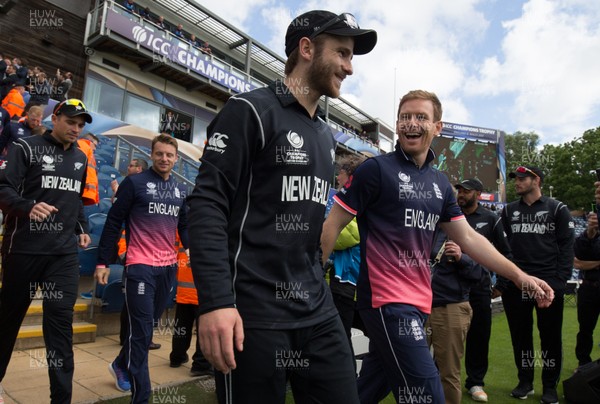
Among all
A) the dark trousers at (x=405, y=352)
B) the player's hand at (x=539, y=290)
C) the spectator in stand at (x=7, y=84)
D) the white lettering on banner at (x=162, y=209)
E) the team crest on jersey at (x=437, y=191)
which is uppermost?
the spectator in stand at (x=7, y=84)

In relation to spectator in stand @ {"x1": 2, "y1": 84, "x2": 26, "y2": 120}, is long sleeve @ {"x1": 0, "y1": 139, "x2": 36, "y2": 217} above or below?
below

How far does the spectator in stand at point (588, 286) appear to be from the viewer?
5328mm

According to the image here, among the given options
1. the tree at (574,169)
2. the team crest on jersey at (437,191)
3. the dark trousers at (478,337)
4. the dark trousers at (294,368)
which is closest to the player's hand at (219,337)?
the dark trousers at (294,368)

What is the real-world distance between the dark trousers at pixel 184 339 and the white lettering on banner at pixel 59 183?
6.76ft

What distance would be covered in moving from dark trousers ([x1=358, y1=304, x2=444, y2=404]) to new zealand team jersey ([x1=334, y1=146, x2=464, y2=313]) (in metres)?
0.08

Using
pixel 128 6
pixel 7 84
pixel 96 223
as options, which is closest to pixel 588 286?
pixel 96 223

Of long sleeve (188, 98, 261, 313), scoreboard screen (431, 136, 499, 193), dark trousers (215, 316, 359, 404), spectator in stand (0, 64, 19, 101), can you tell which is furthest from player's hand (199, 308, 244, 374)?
scoreboard screen (431, 136, 499, 193)

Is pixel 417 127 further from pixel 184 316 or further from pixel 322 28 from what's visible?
pixel 184 316

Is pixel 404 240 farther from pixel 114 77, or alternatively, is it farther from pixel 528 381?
pixel 114 77

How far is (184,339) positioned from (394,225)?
3.58 meters

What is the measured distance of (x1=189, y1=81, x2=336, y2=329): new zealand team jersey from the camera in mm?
1444

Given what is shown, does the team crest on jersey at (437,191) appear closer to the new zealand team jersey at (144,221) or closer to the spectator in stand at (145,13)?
the new zealand team jersey at (144,221)

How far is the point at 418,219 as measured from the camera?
2.62 m

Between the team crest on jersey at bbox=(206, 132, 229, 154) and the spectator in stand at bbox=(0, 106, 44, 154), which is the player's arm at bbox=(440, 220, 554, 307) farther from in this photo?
the spectator in stand at bbox=(0, 106, 44, 154)
